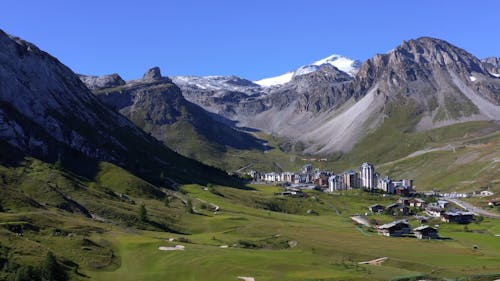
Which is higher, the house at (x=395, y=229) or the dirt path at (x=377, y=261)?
the house at (x=395, y=229)

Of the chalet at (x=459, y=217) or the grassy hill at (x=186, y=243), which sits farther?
the chalet at (x=459, y=217)

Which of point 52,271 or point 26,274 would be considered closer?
point 26,274

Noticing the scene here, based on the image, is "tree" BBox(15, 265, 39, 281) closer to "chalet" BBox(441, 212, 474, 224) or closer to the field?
the field

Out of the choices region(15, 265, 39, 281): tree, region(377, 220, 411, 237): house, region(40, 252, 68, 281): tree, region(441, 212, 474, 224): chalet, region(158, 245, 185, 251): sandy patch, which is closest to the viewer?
region(15, 265, 39, 281): tree

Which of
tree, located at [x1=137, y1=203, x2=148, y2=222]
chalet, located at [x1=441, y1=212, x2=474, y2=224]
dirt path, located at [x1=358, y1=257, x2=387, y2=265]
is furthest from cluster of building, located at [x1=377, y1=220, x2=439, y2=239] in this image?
tree, located at [x1=137, y1=203, x2=148, y2=222]

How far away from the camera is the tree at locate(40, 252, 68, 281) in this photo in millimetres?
73875

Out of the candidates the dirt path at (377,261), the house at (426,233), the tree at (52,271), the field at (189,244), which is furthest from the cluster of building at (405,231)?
the tree at (52,271)

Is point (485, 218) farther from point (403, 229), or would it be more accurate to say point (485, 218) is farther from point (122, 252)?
point (122, 252)

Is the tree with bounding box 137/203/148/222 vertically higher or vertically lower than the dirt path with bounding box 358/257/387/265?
higher

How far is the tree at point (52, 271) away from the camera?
242ft

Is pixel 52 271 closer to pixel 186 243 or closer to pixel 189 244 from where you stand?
pixel 189 244

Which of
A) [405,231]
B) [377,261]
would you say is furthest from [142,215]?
[405,231]

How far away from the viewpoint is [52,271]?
75188 millimetres

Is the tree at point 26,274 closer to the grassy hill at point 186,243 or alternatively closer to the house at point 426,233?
the grassy hill at point 186,243
